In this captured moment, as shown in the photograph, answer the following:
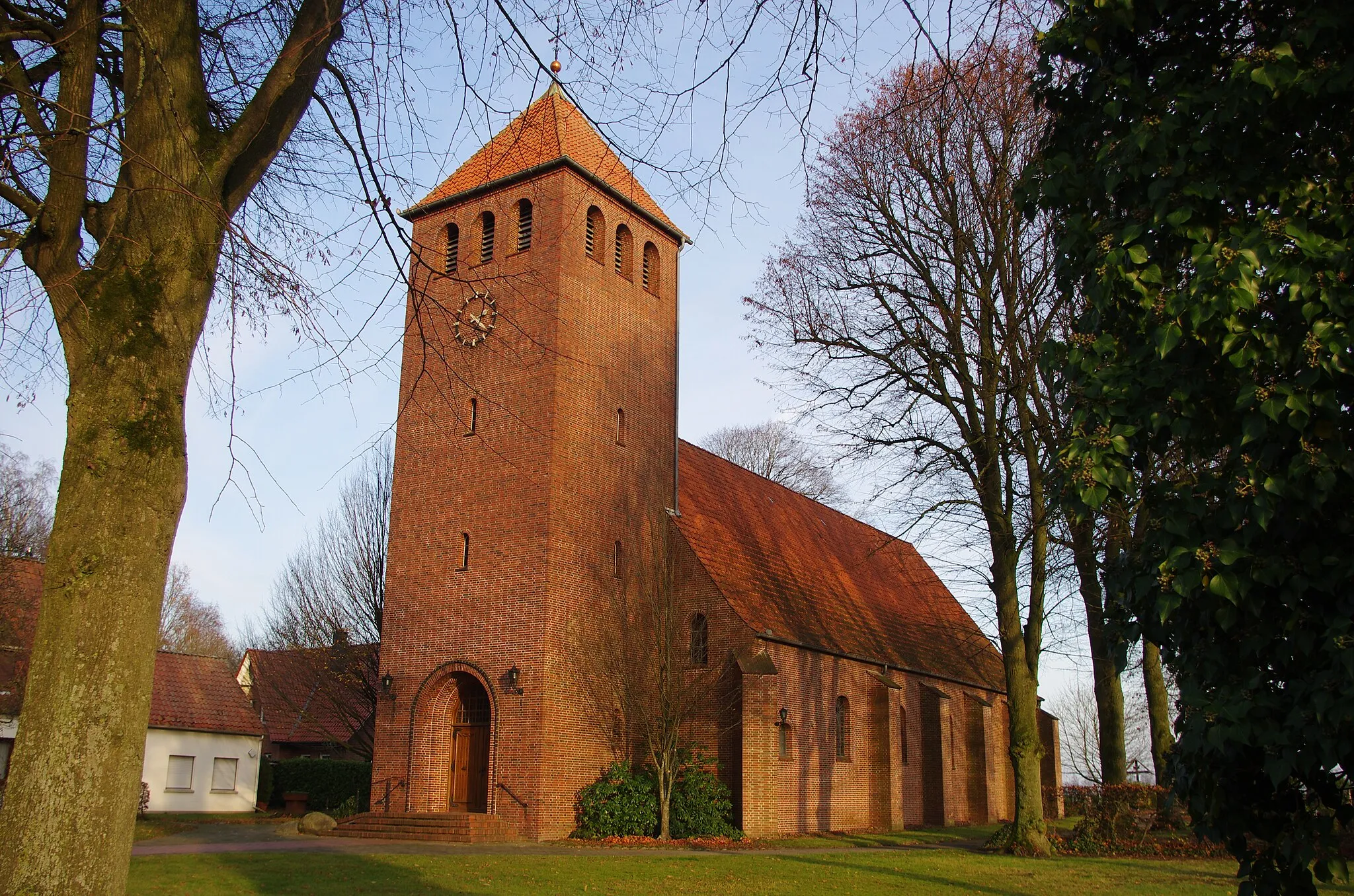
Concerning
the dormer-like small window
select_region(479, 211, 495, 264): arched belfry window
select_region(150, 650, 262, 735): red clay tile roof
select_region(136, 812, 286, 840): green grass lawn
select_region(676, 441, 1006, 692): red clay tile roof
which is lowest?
select_region(136, 812, 286, 840): green grass lawn

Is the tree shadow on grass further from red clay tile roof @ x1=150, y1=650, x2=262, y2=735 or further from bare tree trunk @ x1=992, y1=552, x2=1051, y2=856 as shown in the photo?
red clay tile roof @ x1=150, y1=650, x2=262, y2=735

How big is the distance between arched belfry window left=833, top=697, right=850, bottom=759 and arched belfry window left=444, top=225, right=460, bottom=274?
535 inches

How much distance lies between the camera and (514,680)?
65.4 feet

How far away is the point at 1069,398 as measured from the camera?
5.71 m

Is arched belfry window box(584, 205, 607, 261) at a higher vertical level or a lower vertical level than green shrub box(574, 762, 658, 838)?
higher

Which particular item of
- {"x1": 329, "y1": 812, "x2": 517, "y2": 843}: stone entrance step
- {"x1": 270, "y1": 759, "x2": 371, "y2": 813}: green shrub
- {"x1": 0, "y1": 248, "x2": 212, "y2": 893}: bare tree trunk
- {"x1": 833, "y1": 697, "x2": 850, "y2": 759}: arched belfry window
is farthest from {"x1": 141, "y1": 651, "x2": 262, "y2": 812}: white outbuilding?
{"x1": 0, "y1": 248, "x2": 212, "y2": 893}: bare tree trunk

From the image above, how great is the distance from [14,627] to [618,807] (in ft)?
56.1

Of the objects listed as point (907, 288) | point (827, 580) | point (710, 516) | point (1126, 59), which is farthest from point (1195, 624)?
point (827, 580)

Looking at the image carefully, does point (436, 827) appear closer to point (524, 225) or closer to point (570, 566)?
point (570, 566)

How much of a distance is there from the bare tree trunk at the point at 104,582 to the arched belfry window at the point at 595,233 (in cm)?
1858

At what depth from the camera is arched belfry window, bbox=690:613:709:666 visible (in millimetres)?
22047

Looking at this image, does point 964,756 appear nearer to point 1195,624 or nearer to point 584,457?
point 584,457

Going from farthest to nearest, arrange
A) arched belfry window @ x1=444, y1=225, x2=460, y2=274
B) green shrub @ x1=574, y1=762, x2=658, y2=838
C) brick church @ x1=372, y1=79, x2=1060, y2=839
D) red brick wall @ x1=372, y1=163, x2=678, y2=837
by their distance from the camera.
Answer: arched belfry window @ x1=444, y1=225, x2=460, y2=274, brick church @ x1=372, y1=79, x2=1060, y2=839, red brick wall @ x1=372, y1=163, x2=678, y2=837, green shrub @ x1=574, y1=762, x2=658, y2=838

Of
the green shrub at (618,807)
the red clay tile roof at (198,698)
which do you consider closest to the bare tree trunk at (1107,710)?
the green shrub at (618,807)
